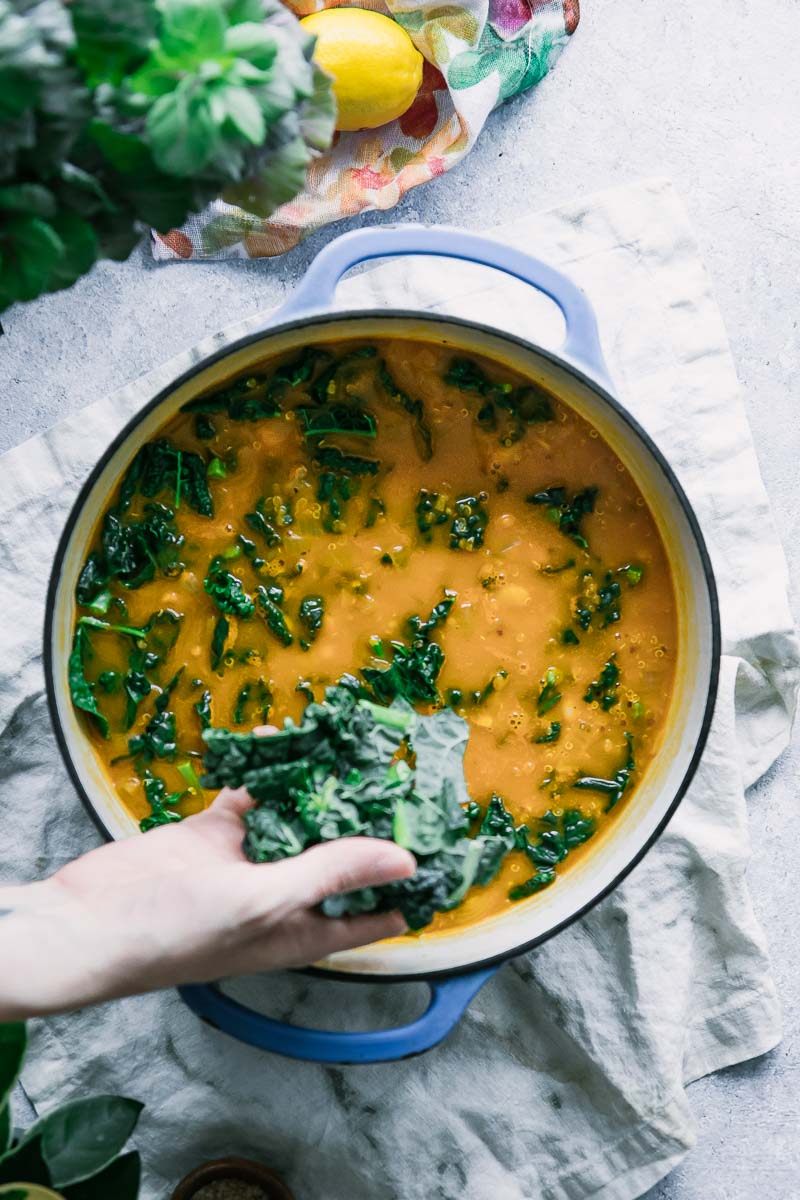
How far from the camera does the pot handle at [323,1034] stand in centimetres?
173

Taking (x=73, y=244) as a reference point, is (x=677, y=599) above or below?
below

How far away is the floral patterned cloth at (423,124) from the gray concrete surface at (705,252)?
1.6 inches

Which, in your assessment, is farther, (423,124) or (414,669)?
(423,124)

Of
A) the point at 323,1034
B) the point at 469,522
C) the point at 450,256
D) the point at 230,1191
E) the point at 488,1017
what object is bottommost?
the point at 230,1191

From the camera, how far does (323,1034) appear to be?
5.73ft

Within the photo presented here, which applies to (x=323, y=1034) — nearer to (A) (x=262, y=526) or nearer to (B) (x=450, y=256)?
(A) (x=262, y=526)

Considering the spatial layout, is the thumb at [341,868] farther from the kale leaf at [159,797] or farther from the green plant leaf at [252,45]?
the green plant leaf at [252,45]

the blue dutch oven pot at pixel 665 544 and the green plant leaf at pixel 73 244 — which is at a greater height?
the green plant leaf at pixel 73 244

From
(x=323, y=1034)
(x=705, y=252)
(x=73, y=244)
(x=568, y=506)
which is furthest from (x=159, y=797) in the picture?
(x=705, y=252)

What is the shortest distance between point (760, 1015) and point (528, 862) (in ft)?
→ 1.75

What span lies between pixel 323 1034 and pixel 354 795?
404 millimetres

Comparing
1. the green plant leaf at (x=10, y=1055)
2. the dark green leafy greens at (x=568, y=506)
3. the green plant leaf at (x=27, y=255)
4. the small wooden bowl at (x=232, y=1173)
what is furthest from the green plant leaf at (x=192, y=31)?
the small wooden bowl at (x=232, y=1173)

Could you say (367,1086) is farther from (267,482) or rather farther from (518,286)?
(518,286)

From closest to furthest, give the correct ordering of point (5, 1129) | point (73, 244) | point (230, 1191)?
1. point (73, 244)
2. point (5, 1129)
3. point (230, 1191)
